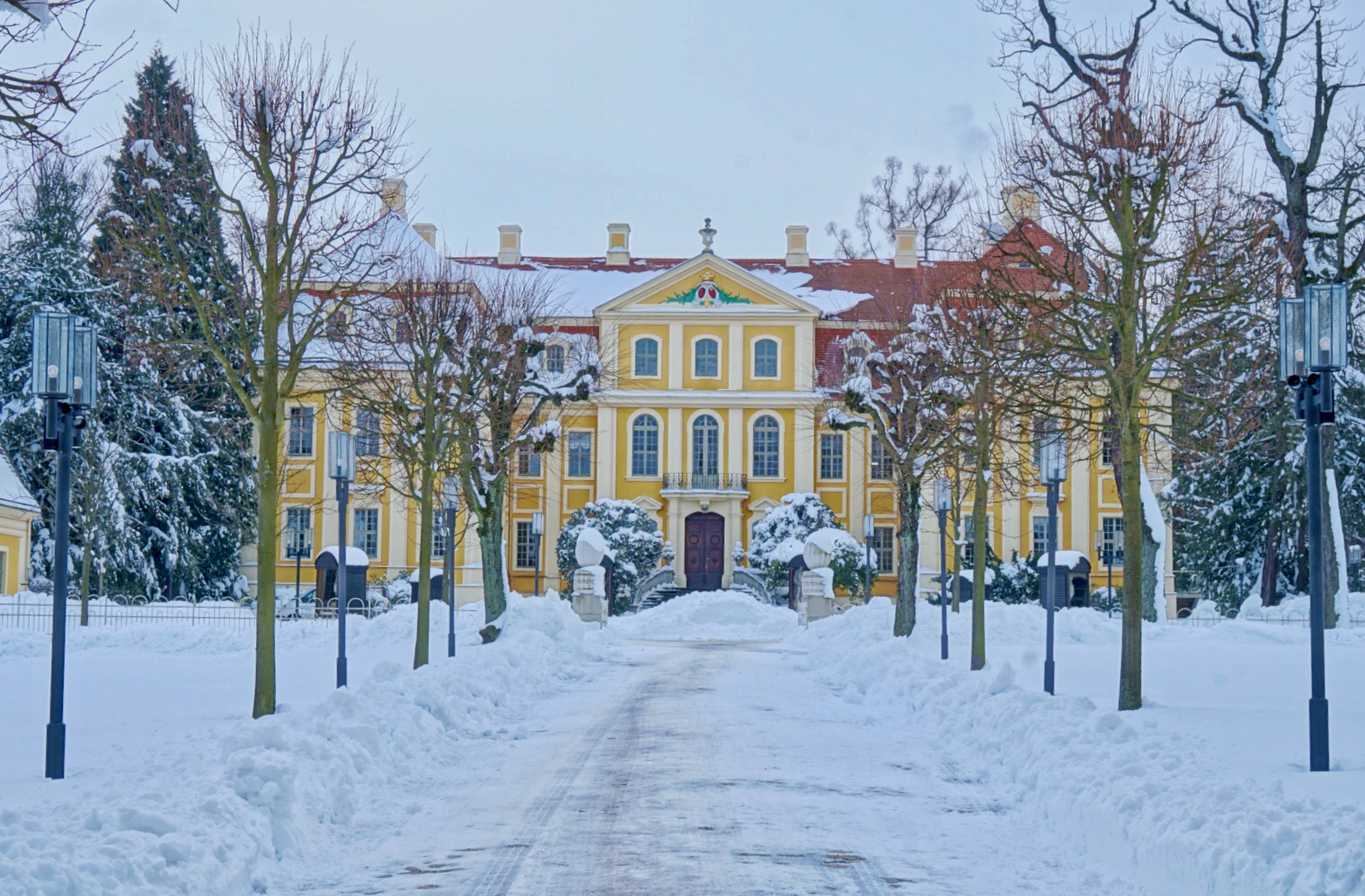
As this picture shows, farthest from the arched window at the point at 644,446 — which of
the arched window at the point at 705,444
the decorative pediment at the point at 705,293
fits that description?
the decorative pediment at the point at 705,293

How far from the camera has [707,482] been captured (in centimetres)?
5509

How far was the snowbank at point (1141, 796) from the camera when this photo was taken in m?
6.39

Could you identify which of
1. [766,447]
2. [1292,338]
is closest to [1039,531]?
[766,447]

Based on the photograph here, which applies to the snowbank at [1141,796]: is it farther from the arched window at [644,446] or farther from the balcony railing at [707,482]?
the arched window at [644,446]

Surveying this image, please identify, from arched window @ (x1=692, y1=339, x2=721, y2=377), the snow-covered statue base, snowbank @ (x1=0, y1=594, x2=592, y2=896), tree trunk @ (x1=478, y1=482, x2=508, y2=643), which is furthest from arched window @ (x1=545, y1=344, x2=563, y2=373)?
snowbank @ (x1=0, y1=594, x2=592, y2=896)

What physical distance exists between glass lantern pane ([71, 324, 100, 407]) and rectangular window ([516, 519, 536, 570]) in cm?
4534

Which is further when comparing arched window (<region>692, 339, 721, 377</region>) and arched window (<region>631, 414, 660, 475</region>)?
arched window (<region>631, 414, 660, 475</region>)

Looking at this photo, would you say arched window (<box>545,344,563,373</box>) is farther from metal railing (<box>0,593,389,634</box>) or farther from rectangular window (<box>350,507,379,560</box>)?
metal railing (<box>0,593,389,634</box>)

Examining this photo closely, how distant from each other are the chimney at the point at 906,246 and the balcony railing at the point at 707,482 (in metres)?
10.0

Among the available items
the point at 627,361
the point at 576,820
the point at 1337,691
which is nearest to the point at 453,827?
the point at 576,820

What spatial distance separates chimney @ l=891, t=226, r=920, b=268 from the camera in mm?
55562

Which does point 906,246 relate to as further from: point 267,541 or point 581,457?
point 267,541

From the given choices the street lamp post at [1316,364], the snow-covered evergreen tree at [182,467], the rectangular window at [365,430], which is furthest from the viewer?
the snow-covered evergreen tree at [182,467]

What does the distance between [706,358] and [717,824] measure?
46.9 metres
